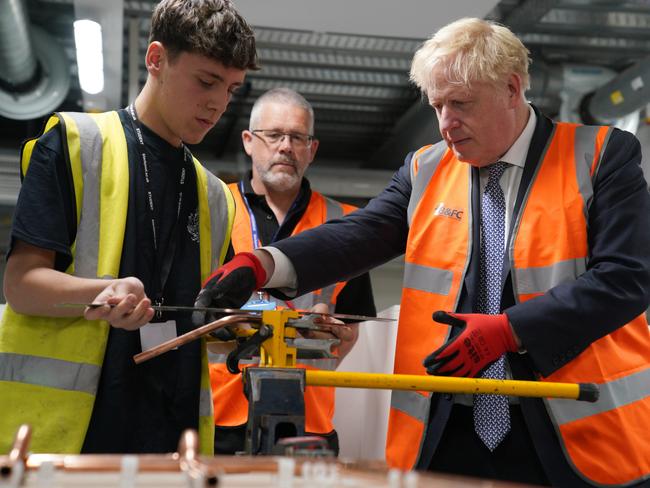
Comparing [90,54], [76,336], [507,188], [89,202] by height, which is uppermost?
[90,54]

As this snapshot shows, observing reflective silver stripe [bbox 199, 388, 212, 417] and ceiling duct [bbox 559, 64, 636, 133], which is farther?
ceiling duct [bbox 559, 64, 636, 133]

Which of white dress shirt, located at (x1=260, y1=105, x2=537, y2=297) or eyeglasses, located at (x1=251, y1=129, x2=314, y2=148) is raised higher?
eyeglasses, located at (x1=251, y1=129, x2=314, y2=148)

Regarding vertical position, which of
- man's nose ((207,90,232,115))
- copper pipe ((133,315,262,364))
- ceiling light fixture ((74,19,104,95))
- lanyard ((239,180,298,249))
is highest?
ceiling light fixture ((74,19,104,95))

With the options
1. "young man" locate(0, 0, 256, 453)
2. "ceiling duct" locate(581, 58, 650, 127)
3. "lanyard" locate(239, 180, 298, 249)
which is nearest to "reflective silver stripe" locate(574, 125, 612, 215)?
"young man" locate(0, 0, 256, 453)

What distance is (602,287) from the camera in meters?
1.78

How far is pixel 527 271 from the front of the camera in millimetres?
1880

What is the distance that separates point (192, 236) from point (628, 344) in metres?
1.01

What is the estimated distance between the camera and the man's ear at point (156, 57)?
185 centimetres

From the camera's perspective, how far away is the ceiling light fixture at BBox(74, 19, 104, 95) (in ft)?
13.8

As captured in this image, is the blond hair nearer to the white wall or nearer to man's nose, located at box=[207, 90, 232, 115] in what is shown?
man's nose, located at box=[207, 90, 232, 115]

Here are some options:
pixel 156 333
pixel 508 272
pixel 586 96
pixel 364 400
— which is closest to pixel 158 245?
pixel 156 333

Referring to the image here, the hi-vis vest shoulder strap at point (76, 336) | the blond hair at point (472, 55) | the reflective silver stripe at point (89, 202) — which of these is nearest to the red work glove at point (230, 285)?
the hi-vis vest shoulder strap at point (76, 336)

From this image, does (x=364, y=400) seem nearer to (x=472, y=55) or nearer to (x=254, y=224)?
(x=254, y=224)

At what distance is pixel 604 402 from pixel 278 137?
182 centimetres
